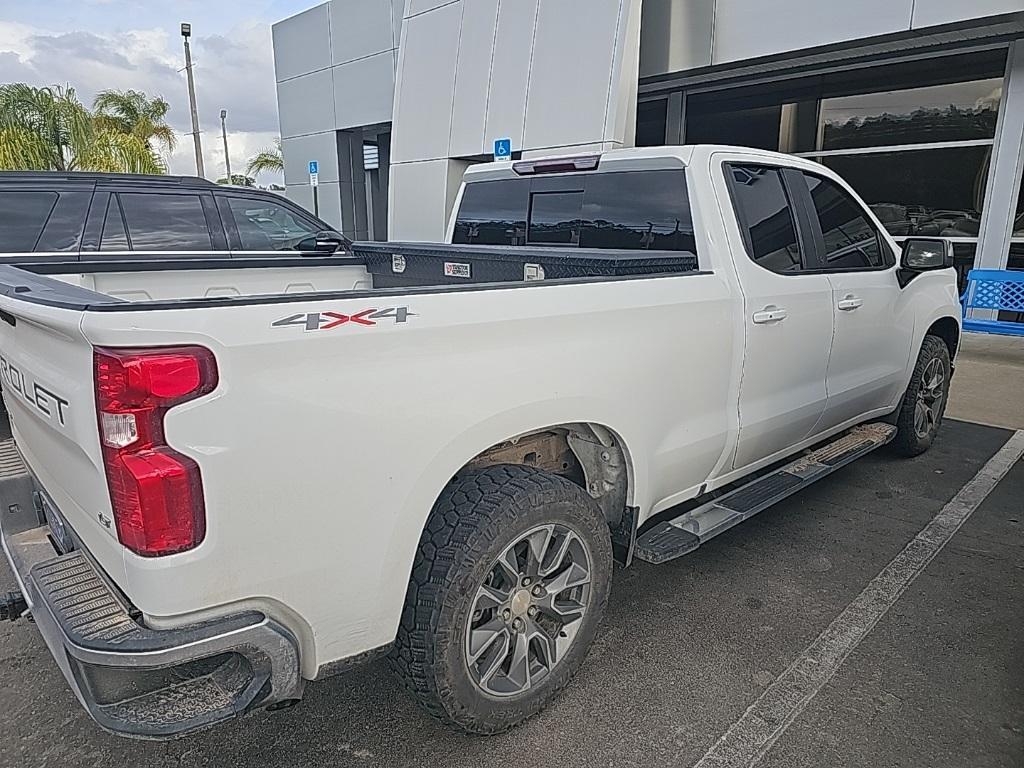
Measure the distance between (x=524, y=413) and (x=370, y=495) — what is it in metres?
0.60

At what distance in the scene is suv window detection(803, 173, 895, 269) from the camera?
3943 mm

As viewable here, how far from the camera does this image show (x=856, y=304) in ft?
13.1

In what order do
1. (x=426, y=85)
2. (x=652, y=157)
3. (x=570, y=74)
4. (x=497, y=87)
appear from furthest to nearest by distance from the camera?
1. (x=426, y=85)
2. (x=497, y=87)
3. (x=570, y=74)
4. (x=652, y=157)

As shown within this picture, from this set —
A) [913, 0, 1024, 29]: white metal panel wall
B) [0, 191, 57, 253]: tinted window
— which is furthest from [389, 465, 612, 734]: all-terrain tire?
[913, 0, 1024, 29]: white metal panel wall

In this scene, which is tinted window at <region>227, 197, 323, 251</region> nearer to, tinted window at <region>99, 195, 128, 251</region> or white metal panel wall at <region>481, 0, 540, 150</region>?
tinted window at <region>99, 195, 128, 251</region>

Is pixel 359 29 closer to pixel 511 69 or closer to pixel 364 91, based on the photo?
pixel 364 91

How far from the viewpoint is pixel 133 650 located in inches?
67.1

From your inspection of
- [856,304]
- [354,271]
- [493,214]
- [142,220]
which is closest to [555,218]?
[493,214]

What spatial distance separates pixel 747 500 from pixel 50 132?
64.9 feet

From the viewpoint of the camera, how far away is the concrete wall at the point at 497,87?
11.3 m

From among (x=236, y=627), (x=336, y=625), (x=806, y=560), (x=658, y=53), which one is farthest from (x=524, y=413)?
(x=658, y=53)

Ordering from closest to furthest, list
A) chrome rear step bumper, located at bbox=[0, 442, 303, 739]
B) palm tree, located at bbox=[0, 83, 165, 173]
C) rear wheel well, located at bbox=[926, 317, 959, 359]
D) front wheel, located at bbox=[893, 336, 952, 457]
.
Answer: chrome rear step bumper, located at bbox=[0, 442, 303, 739] → front wheel, located at bbox=[893, 336, 952, 457] → rear wheel well, located at bbox=[926, 317, 959, 359] → palm tree, located at bbox=[0, 83, 165, 173]

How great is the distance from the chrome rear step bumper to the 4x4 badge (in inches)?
28.8

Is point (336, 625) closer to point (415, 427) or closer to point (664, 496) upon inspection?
point (415, 427)
